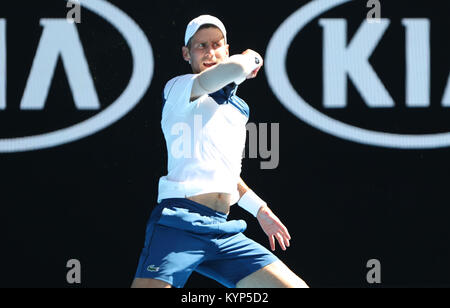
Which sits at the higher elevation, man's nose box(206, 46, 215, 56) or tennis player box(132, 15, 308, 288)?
man's nose box(206, 46, 215, 56)

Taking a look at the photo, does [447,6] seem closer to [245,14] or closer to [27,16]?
[245,14]

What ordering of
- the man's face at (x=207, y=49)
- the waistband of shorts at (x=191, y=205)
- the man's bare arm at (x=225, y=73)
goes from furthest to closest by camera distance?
the man's face at (x=207, y=49)
the waistband of shorts at (x=191, y=205)
the man's bare arm at (x=225, y=73)

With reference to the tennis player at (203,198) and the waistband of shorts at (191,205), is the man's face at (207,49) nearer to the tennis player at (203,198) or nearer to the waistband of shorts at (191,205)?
the tennis player at (203,198)

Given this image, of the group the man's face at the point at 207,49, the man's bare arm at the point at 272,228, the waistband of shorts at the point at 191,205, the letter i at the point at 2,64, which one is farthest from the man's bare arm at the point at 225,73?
the letter i at the point at 2,64

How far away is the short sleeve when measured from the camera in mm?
3953

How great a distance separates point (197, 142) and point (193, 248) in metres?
0.50

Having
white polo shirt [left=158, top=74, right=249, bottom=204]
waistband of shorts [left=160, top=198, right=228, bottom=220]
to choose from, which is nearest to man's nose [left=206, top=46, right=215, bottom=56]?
white polo shirt [left=158, top=74, right=249, bottom=204]

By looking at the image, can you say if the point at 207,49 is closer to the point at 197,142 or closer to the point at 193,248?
the point at 197,142

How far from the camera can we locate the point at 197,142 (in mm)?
3992

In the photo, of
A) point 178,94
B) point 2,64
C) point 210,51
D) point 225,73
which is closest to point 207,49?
point 210,51

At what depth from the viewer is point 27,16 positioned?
16.6 ft

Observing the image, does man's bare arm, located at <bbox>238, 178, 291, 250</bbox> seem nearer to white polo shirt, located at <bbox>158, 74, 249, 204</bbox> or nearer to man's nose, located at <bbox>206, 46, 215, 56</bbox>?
white polo shirt, located at <bbox>158, 74, 249, 204</bbox>

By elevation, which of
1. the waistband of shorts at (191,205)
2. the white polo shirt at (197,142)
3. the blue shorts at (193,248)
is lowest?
the blue shorts at (193,248)

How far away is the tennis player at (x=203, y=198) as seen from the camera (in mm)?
3824
